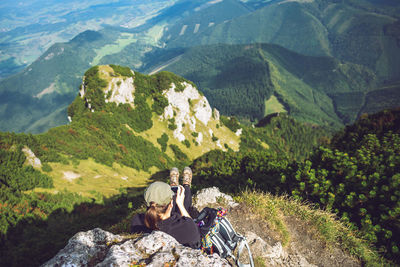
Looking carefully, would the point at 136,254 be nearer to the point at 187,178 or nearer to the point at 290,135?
the point at 187,178

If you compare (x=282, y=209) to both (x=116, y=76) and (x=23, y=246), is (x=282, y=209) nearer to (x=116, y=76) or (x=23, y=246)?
(x=23, y=246)

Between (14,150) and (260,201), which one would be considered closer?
(260,201)

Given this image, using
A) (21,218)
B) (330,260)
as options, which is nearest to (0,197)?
(21,218)

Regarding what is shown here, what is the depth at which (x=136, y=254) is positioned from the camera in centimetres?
476

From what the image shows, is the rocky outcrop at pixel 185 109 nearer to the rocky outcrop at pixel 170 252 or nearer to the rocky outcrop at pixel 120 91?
the rocky outcrop at pixel 120 91

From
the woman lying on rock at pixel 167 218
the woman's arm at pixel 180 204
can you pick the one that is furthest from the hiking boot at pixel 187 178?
the woman lying on rock at pixel 167 218

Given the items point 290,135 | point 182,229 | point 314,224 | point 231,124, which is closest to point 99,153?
point 182,229

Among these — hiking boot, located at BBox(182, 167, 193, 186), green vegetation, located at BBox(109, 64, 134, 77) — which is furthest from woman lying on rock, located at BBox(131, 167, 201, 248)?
green vegetation, located at BBox(109, 64, 134, 77)

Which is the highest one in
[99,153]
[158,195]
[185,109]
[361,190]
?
[158,195]

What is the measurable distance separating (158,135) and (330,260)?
6124 centimetres

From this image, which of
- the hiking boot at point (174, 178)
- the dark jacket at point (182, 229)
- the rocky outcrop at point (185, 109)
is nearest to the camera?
the dark jacket at point (182, 229)

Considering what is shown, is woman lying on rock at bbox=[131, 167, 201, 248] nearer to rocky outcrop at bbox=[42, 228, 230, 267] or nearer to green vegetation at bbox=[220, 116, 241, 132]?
rocky outcrop at bbox=[42, 228, 230, 267]

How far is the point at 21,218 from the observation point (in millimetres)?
15156

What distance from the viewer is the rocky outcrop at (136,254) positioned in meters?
4.52
